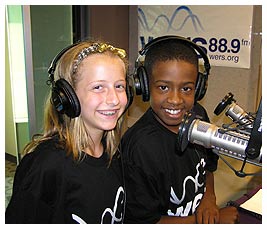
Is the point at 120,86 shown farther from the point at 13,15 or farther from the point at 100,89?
the point at 13,15

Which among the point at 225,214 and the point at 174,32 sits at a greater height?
the point at 174,32

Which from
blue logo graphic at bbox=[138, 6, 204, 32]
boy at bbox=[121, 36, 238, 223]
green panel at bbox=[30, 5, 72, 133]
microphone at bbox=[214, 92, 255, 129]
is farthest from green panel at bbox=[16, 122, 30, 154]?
microphone at bbox=[214, 92, 255, 129]

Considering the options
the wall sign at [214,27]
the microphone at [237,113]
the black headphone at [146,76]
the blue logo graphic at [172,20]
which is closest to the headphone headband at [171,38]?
the black headphone at [146,76]

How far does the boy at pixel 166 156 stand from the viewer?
3.24ft

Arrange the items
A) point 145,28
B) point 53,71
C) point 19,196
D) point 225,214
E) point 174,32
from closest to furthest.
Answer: point 19,196, point 53,71, point 225,214, point 174,32, point 145,28

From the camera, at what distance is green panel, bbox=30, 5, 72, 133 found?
2.31 m

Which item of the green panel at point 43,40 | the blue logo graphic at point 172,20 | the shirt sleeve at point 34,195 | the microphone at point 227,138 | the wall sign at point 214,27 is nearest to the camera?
the microphone at point 227,138

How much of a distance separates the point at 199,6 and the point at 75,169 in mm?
1590

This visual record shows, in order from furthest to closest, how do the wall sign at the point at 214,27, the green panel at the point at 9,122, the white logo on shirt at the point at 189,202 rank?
1. the green panel at the point at 9,122
2. the wall sign at the point at 214,27
3. the white logo on shirt at the point at 189,202

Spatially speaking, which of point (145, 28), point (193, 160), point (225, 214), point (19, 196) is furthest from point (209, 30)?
point (19, 196)

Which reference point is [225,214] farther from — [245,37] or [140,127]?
[245,37]

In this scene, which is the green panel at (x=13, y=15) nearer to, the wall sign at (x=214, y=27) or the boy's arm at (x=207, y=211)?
the wall sign at (x=214, y=27)

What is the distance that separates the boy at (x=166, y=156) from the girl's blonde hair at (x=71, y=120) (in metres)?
0.17

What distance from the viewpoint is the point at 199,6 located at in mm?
2090
